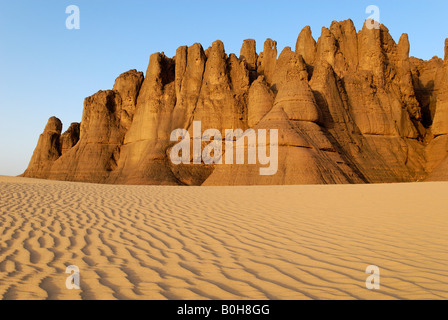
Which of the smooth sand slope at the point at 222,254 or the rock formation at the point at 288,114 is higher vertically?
the rock formation at the point at 288,114

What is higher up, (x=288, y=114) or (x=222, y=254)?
(x=288, y=114)

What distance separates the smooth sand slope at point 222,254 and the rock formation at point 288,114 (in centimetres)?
1603

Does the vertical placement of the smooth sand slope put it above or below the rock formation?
below

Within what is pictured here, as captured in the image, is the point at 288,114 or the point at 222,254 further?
the point at 288,114

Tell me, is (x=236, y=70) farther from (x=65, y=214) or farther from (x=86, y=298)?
(x=86, y=298)

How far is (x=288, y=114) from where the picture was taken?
26.7 meters

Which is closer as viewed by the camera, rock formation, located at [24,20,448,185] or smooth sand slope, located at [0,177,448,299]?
smooth sand slope, located at [0,177,448,299]

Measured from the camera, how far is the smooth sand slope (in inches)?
110

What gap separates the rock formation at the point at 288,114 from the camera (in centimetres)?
2584

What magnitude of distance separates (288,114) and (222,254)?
78.1 feet

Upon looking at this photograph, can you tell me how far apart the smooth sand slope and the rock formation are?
1603 centimetres

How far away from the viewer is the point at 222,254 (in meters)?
4.02

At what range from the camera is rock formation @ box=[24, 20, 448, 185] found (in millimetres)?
25844
